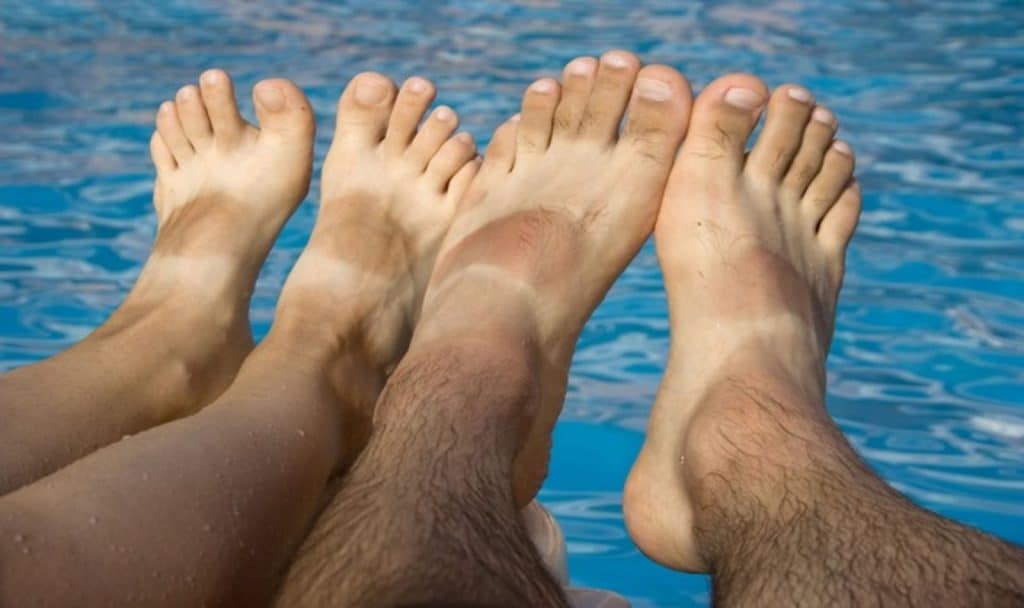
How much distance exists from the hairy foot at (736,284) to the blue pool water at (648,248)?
17.7 inches

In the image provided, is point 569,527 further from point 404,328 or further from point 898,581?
point 898,581

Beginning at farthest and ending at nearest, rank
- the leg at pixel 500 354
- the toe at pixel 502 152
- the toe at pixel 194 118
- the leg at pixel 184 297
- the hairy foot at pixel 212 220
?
the toe at pixel 194 118 < the toe at pixel 502 152 < the hairy foot at pixel 212 220 < the leg at pixel 184 297 < the leg at pixel 500 354

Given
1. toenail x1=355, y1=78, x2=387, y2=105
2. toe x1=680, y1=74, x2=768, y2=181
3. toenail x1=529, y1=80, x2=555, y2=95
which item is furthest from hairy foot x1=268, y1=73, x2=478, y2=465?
toe x1=680, y1=74, x2=768, y2=181

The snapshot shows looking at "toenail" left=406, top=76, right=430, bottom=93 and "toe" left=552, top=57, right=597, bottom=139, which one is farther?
"toenail" left=406, top=76, right=430, bottom=93

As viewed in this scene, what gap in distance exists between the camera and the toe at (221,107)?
2348 millimetres

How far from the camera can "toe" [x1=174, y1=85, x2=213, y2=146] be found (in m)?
2.39

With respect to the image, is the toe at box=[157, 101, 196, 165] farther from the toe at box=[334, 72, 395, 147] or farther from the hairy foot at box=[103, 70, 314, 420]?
the toe at box=[334, 72, 395, 147]

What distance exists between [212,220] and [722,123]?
0.83 metres

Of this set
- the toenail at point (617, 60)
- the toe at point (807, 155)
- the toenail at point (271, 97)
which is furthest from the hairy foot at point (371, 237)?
the toe at point (807, 155)

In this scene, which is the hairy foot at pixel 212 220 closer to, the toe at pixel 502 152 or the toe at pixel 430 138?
the toe at pixel 430 138

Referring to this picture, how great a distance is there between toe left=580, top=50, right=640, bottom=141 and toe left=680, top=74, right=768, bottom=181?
0.12 metres

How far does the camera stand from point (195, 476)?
51.6 inches

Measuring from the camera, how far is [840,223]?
216cm

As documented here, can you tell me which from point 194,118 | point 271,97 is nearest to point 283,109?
point 271,97
